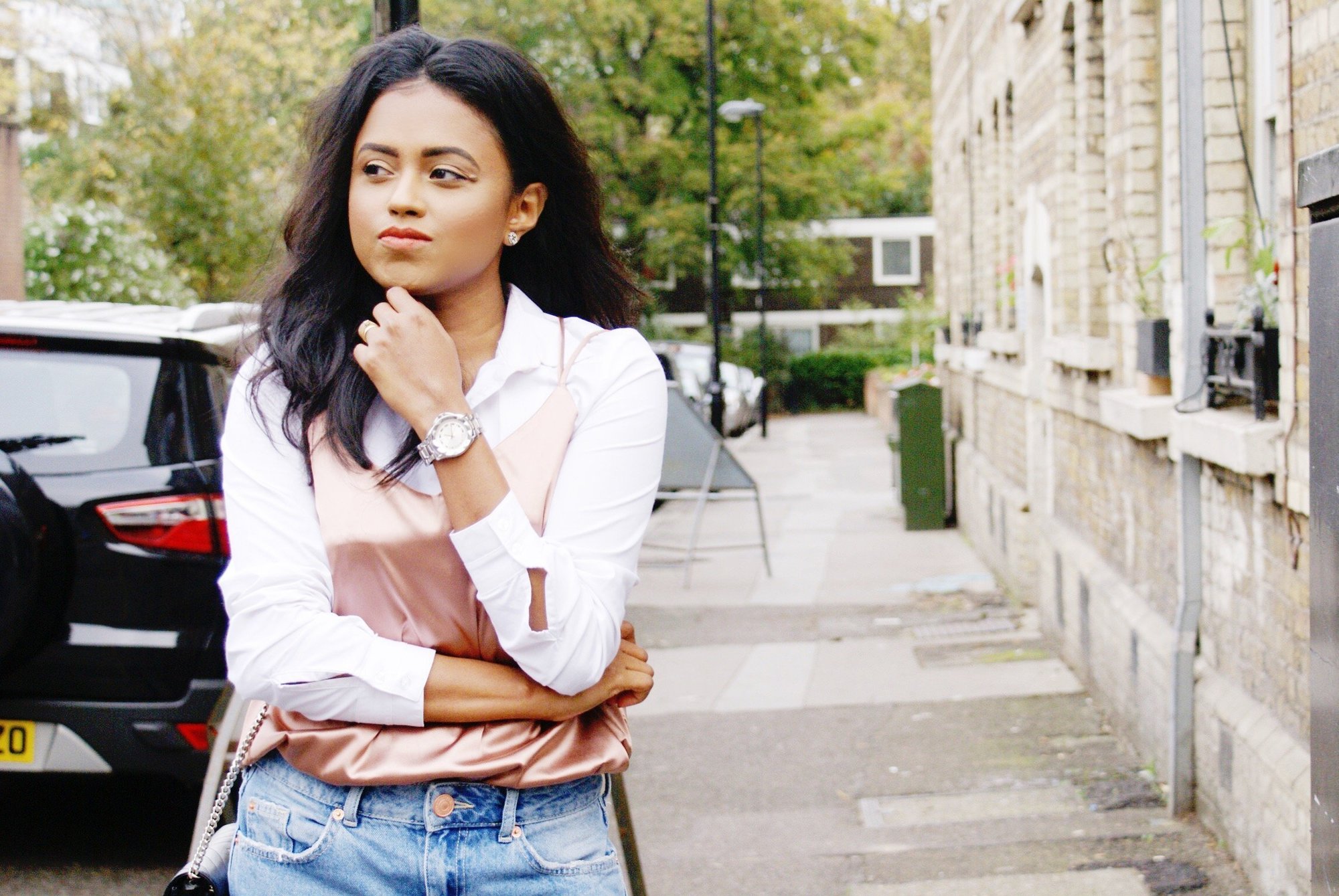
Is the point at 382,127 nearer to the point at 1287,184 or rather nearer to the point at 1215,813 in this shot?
the point at 1287,184

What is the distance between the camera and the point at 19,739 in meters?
4.46

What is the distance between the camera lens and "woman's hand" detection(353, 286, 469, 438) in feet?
6.02

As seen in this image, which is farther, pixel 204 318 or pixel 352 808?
pixel 204 318

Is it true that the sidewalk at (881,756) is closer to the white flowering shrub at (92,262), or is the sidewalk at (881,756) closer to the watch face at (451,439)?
the watch face at (451,439)

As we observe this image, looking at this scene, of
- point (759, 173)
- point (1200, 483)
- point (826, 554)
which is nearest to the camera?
point (1200, 483)

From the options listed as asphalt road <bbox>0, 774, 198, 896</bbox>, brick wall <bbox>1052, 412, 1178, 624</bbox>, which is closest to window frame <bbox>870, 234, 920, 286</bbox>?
brick wall <bbox>1052, 412, 1178, 624</bbox>

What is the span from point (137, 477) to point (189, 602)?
16.9 inches

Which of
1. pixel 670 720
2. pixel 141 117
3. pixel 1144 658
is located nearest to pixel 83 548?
pixel 670 720

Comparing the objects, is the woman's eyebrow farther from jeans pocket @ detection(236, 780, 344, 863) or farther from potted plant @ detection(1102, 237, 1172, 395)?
potted plant @ detection(1102, 237, 1172, 395)

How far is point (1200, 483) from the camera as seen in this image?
17.5ft

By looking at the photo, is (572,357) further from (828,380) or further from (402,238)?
(828,380)

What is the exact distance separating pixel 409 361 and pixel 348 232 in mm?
Answer: 343

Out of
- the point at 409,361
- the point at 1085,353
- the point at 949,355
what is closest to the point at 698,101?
the point at 949,355

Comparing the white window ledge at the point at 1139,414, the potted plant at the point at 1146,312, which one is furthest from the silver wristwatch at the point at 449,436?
the potted plant at the point at 1146,312
